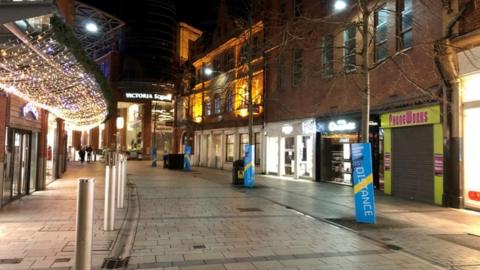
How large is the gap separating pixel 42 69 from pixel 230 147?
23.5 metres

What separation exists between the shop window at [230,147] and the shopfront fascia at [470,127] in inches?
813

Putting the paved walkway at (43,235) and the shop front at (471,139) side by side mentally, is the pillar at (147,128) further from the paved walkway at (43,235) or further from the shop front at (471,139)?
the shop front at (471,139)

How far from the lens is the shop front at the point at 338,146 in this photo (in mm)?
16422

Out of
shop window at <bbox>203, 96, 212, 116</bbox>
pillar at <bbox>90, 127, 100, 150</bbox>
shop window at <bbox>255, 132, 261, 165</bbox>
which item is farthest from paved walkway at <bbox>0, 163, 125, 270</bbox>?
pillar at <bbox>90, 127, 100, 150</bbox>

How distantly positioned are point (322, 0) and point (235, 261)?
15.8 m

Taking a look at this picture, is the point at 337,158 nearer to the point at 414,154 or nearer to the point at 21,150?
the point at 414,154

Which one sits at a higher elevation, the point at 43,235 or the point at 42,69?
the point at 42,69

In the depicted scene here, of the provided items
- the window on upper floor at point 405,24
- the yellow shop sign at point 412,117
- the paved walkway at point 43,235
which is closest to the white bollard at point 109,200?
the paved walkway at point 43,235

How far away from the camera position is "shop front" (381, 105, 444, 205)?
42.4 feet

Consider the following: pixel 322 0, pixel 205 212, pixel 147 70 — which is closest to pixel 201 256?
pixel 205 212

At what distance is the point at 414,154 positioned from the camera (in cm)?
1402

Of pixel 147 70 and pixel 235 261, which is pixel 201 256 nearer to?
pixel 235 261

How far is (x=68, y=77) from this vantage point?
11.0m

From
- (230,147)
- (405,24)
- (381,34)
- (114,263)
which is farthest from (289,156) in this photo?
(114,263)
